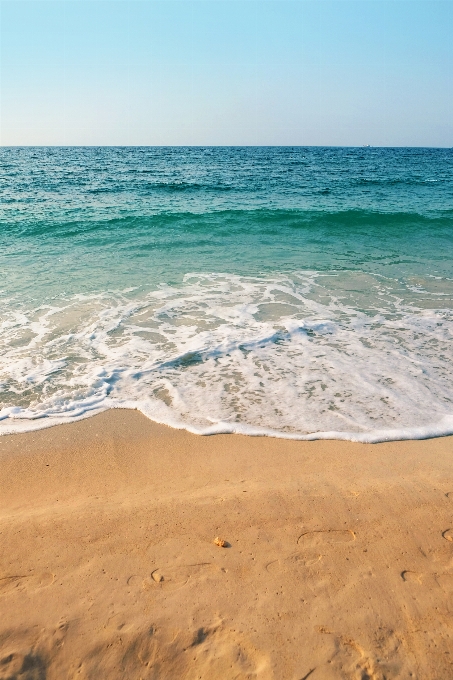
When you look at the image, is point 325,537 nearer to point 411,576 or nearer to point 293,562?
point 293,562

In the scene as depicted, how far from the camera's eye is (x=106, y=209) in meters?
16.5

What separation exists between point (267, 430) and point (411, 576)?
176 cm

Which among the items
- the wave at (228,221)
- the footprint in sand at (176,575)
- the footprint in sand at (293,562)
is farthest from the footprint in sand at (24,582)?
the wave at (228,221)

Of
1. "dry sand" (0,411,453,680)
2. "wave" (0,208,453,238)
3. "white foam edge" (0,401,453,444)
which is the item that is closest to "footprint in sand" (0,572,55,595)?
"dry sand" (0,411,453,680)

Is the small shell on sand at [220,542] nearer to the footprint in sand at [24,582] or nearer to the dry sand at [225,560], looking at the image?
the dry sand at [225,560]

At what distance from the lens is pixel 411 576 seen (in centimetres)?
247

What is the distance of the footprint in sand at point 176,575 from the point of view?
238 cm

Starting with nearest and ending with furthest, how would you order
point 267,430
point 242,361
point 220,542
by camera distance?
1. point 220,542
2. point 267,430
3. point 242,361

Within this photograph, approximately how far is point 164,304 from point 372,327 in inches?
127

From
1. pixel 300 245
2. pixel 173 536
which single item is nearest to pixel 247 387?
pixel 173 536

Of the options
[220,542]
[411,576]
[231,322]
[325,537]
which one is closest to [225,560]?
[220,542]

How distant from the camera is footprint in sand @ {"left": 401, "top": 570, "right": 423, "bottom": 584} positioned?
2.44m

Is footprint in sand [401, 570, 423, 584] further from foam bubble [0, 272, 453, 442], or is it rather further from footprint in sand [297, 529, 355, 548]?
foam bubble [0, 272, 453, 442]

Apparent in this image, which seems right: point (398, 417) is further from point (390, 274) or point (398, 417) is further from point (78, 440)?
point (390, 274)
